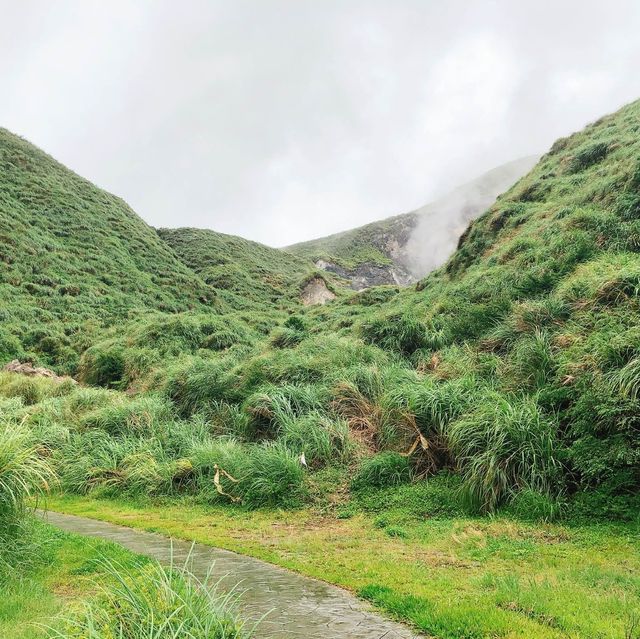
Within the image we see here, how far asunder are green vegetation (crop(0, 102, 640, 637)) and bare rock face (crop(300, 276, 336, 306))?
81.7 feet

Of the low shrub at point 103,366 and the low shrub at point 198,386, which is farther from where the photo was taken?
the low shrub at point 103,366

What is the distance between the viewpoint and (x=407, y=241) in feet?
325

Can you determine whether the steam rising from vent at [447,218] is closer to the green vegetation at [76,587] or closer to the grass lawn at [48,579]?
the grass lawn at [48,579]

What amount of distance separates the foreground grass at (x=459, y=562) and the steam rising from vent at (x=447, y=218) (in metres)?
81.8

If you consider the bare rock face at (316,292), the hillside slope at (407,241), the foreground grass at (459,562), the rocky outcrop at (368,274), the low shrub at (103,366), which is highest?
the hillside slope at (407,241)

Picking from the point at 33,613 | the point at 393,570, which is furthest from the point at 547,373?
the point at 33,613

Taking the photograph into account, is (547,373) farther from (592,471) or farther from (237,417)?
(237,417)

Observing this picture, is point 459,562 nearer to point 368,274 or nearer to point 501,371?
point 501,371

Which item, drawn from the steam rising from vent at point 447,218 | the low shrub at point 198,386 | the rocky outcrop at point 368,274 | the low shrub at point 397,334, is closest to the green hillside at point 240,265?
the rocky outcrop at point 368,274

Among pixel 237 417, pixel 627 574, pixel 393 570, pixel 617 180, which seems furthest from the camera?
pixel 617 180

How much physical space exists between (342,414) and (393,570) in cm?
652

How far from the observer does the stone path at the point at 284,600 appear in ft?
15.0

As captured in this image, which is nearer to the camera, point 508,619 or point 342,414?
point 508,619

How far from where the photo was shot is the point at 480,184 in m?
115
